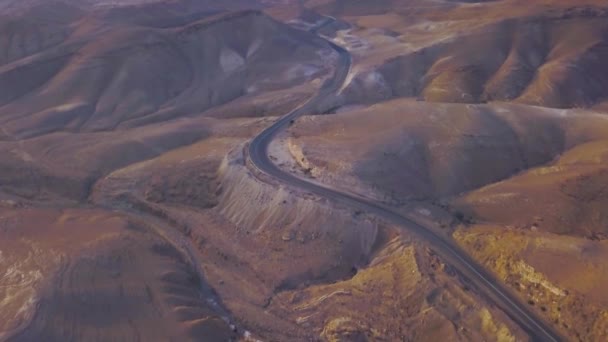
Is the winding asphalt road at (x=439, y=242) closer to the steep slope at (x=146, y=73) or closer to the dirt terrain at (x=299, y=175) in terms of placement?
the dirt terrain at (x=299, y=175)

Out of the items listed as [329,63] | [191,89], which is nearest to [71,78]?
[191,89]

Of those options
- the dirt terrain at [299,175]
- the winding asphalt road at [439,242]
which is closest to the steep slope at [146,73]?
the dirt terrain at [299,175]

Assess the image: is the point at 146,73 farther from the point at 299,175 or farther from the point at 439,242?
the point at 439,242

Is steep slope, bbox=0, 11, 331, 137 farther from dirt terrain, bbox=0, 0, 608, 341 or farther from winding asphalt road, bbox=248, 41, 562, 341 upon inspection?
winding asphalt road, bbox=248, 41, 562, 341

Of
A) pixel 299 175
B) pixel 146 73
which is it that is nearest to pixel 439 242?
pixel 299 175

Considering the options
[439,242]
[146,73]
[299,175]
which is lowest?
[439,242]

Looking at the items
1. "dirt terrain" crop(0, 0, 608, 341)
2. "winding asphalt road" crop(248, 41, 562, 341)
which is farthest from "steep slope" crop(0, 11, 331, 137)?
"winding asphalt road" crop(248, 41, 562, 341)

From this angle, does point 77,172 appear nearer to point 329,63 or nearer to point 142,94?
point 142,94
